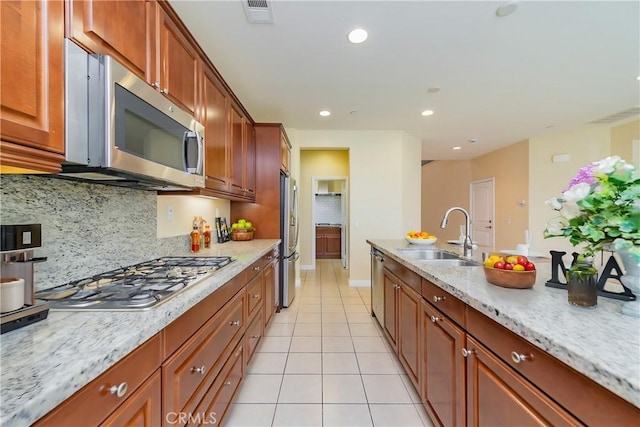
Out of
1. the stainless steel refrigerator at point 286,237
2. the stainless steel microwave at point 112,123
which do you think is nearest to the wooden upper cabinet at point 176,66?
the stainless steel microwave at point 112,123

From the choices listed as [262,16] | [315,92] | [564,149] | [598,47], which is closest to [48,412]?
[262,16]

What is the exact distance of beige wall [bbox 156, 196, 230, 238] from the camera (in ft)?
6.60

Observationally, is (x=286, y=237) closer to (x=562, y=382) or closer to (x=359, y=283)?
(x=359, y=283)

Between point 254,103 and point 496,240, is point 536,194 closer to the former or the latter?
point 496,240

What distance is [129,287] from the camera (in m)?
1.15

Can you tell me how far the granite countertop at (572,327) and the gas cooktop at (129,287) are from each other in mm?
1198

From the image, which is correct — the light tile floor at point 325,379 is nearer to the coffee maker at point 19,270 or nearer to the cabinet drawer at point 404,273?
the cabinet drawer at point 404,273

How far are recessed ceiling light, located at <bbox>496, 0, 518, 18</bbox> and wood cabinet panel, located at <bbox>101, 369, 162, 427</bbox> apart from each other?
2.79 meters

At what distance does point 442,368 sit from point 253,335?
138 cm

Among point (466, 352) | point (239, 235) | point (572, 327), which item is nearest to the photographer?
point (572, 327)

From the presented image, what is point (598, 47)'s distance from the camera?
2.31 meters

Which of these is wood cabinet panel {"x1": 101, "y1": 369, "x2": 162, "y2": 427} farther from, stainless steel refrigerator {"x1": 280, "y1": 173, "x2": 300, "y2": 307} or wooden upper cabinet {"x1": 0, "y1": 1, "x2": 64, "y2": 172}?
stainless steel refrigerator {"x1": 280, "y1": 173, "x2": 300, "y2": 307}

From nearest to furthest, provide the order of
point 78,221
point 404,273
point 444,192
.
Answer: point 78,221
point 404,273
point 444,192

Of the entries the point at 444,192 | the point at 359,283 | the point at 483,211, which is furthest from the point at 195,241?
the point at 444,192
